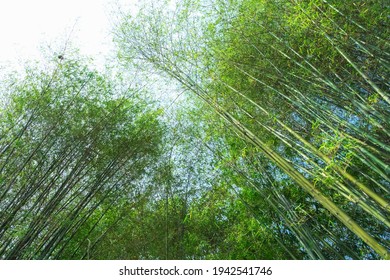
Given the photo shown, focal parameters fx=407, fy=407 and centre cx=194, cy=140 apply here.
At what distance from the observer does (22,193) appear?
4.21 metres

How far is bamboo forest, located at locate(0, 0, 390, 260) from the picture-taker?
12.6ft

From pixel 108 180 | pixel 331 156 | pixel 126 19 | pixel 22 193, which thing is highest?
pixel 126 19

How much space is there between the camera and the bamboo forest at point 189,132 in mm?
3855

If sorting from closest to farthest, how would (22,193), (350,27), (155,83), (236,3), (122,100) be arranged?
(350,27) < (22,193) < (236,3) < (122,100) < (155,83)

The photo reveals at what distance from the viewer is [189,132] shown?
18.5 feet

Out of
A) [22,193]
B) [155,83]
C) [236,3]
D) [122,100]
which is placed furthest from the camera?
[155,83]

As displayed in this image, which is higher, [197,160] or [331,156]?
[197,160]

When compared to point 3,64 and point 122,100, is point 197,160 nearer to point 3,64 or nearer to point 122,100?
point 122,100

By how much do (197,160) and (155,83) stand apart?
122cm

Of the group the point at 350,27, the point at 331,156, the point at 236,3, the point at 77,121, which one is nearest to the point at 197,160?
the point at 77,121
